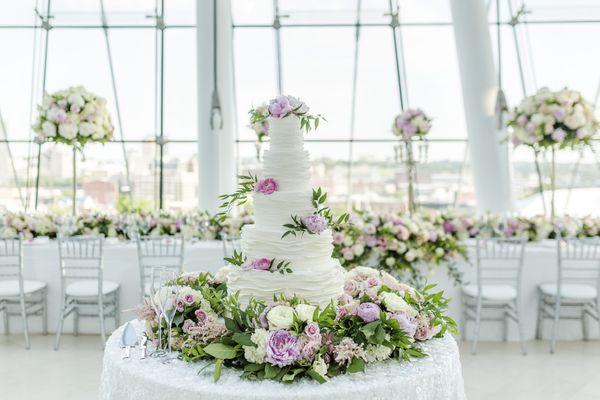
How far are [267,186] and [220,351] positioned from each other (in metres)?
0.64

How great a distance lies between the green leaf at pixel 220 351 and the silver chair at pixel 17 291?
3569 mm

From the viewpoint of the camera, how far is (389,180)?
927 cm

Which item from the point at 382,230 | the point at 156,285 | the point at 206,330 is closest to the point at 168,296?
the point at 156,285

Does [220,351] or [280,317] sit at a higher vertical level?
[280,317]

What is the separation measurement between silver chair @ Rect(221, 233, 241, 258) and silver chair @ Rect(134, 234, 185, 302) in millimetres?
362

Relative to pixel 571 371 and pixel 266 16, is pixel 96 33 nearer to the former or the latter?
pixel 266 16

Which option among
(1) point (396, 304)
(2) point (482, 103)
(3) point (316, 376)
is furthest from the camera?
(2) point (482, 103)

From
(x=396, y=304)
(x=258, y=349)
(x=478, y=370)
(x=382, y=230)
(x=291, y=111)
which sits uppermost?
(x=291, y=111)

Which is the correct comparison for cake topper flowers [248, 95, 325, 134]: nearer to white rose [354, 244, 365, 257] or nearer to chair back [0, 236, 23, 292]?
white rose [354, 244, 365, 257]

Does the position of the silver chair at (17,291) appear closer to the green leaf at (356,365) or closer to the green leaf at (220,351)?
the green leaf at (220,351)

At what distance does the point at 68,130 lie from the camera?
198 inches

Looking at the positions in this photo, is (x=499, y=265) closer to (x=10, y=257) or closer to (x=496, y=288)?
(x=496, y=288)

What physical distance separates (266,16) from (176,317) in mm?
7923

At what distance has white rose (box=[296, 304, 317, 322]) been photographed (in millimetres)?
1673
